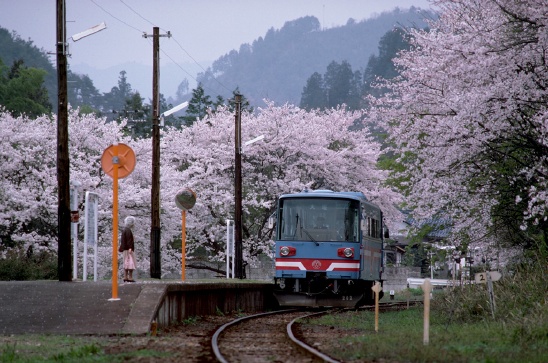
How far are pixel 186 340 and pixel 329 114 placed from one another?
4187 centimetres

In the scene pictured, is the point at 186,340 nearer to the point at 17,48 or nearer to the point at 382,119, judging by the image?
the point at 382,119

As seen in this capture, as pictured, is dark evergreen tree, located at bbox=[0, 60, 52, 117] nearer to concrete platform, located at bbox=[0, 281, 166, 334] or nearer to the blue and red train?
the blue and red train

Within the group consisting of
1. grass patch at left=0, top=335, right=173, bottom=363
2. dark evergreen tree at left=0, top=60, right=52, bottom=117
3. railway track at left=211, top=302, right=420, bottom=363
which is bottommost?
railway track at left=211, top=302, right=420, bottom=363

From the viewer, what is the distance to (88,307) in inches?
666

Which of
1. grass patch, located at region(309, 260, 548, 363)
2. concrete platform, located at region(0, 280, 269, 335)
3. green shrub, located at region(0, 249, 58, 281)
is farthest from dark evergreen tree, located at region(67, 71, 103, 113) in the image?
concrete platform, located at region(0, 280, 269, 335)

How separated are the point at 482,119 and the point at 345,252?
6867 millimetres

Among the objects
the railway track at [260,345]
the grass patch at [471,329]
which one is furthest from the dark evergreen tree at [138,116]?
the railway track at [260,345]

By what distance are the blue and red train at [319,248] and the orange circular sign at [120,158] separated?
9551 mm

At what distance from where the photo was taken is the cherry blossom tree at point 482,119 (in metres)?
19.2

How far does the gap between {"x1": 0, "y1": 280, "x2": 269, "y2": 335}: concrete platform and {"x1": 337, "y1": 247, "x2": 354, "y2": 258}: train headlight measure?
6.38 metres

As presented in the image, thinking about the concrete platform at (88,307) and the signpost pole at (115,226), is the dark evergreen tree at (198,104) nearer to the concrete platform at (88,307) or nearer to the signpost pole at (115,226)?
the concrete platform at (88,307)

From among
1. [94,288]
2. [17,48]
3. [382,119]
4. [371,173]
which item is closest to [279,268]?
Result: [382,119]

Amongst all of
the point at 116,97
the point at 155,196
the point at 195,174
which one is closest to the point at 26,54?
the point at 116,97

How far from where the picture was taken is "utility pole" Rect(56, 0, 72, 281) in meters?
20.8
